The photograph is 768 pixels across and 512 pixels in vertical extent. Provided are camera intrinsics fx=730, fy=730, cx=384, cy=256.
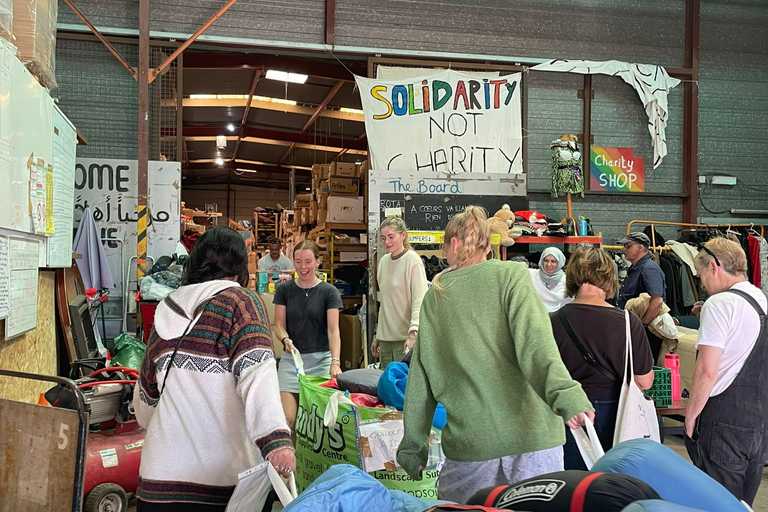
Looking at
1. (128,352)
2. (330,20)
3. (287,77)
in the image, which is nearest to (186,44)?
(330,20)

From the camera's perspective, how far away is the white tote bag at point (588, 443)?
2.13 metres

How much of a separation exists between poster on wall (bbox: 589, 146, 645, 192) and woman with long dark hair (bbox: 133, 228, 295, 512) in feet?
25.6

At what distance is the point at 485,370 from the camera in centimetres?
241

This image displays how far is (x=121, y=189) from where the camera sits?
26.5 ft

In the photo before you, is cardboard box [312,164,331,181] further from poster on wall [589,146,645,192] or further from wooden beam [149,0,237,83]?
poster on wall [589,146,645,192]

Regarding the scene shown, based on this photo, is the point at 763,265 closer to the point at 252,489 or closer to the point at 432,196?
the point at 432,196

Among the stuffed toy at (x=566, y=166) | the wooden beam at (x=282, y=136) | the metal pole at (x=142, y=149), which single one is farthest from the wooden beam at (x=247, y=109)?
the stuffed toy at (x=566, y=166)

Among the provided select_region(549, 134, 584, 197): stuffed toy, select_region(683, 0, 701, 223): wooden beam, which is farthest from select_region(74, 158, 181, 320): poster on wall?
select_region(683, 0, 701, 223): wooden beam

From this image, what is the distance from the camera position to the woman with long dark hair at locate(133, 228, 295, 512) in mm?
2299

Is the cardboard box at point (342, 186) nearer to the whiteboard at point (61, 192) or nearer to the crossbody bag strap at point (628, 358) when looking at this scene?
the whiteboard at point (61, 192)

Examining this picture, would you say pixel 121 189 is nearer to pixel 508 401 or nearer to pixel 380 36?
pixel 380 36

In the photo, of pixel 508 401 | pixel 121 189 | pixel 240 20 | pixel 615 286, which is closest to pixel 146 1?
pixel 240 20

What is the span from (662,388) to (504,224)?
3.61 meters

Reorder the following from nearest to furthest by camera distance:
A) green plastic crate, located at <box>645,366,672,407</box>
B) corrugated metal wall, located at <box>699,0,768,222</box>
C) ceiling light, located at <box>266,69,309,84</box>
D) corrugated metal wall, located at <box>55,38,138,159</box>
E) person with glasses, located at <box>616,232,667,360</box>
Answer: green plastic crate, located at <box>645,366,672,407</box>, person with glasses, located at <box>616,232,667,360</box>, corrugated metal wall, located at <box>55,38,138,159</box>, corrugated metal wall, located at <box>699,0,768,222</box>, ceiling light, located at <box>266,69,309,84</box>
